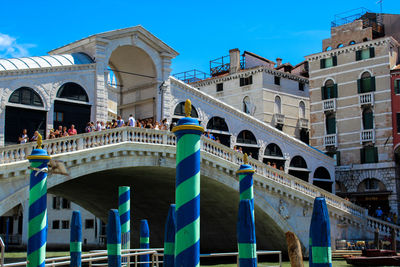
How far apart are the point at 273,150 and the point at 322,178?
4.06 m

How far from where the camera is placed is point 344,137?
34.0 meters

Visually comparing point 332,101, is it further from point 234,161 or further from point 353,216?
point 234,161

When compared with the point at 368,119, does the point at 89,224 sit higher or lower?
lower

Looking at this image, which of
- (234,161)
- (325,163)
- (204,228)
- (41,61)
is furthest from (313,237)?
(325,163)

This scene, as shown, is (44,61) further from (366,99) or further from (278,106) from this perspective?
(278,106)

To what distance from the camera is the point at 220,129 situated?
3011cm

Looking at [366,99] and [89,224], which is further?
[89,224]

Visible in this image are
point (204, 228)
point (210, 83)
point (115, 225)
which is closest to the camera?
point (115, 225)

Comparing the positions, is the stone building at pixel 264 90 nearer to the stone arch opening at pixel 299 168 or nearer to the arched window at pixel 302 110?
the arched window at pixel 302 110

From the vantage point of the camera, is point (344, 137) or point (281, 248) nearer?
point (281, 248)

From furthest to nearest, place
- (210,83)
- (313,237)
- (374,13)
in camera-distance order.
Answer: (210,83) < (374,13) < (313,237)

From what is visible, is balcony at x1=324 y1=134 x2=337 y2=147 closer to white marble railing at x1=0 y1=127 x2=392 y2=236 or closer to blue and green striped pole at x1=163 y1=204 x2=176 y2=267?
white marble railing at x1=0 y1=127 x2=392 y2=236

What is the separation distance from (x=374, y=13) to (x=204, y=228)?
1865 centimetres

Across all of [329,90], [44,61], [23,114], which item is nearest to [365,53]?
[329,90]
